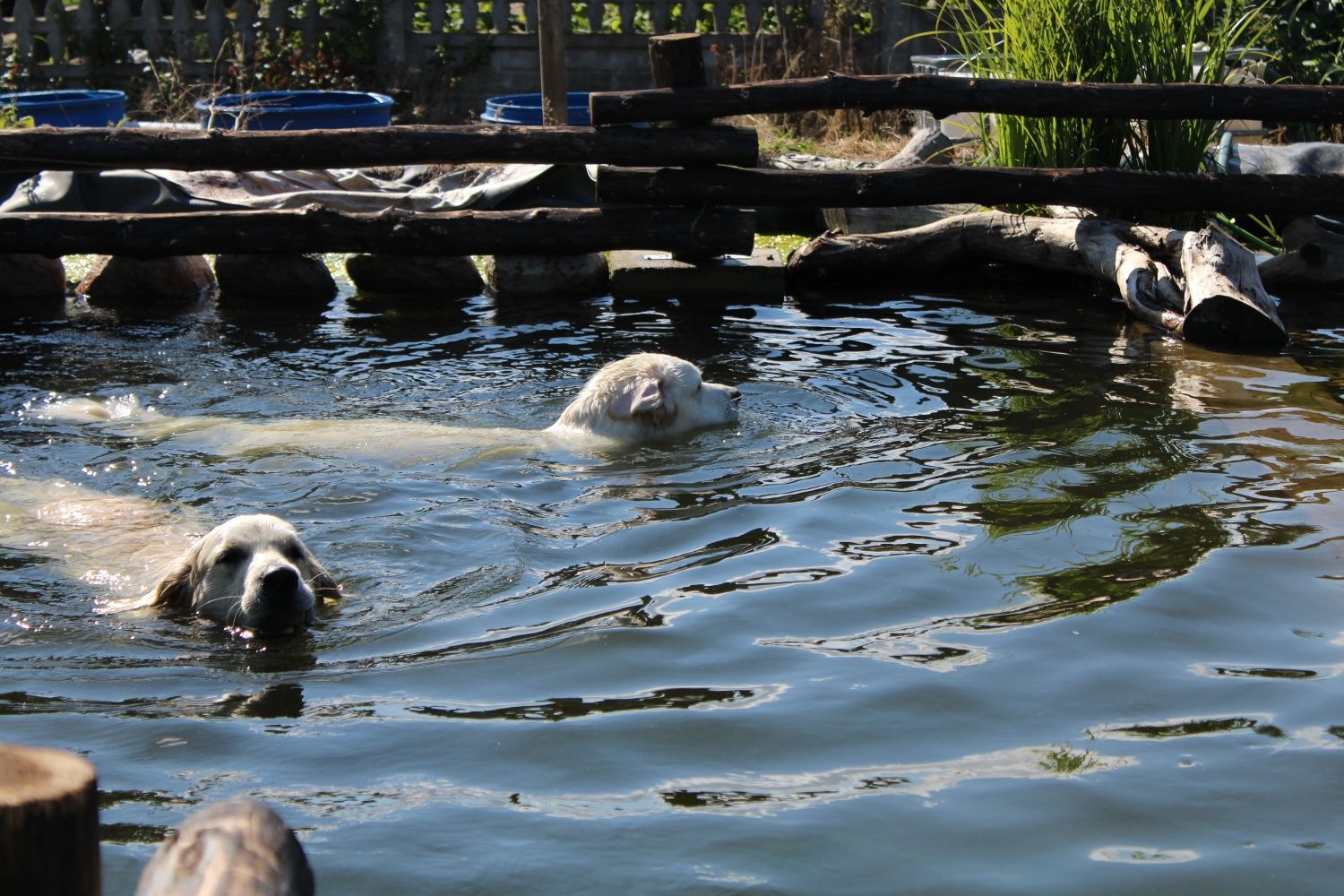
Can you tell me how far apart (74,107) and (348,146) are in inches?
209

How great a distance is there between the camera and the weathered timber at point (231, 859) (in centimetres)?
186

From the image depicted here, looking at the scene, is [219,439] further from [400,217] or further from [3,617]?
[400,217]

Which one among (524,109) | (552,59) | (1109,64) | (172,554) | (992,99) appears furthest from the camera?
(524,109)

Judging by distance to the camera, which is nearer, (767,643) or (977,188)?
(767,643)

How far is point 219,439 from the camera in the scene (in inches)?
271

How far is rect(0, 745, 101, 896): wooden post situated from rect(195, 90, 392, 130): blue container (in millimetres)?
11112

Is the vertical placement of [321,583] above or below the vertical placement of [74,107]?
below

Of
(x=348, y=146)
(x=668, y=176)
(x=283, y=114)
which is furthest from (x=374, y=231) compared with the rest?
(x=283, y=114)

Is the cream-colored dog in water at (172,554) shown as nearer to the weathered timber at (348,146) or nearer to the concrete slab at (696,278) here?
the weathered timber at (348,146)

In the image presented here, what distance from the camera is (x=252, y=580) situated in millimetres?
4684

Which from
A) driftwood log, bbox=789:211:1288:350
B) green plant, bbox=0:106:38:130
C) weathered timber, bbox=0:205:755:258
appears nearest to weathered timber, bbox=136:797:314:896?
driftwood log, bbox=789:211:1288:350

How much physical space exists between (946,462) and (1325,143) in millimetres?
6600

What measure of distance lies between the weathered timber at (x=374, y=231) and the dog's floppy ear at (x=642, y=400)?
3.17 m

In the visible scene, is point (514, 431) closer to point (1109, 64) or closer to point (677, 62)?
point (677, 62)
